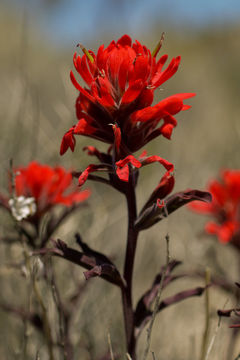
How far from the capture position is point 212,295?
2.04m

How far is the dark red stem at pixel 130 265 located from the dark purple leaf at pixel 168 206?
0.9 inches

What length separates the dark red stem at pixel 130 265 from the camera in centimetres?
82

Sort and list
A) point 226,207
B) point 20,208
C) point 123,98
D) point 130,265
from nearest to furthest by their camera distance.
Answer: point 123,98
point 130,265
point 20,208
point 226,207

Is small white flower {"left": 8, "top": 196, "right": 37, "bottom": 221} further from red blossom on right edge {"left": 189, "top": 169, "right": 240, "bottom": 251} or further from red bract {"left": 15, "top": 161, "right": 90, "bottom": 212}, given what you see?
red blossom on right edge {"left": 189, "top": 169, "right": 240, "bottom": 251}

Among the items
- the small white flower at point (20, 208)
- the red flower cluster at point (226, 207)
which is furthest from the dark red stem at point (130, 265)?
the red flower cluster at point (226, 207)

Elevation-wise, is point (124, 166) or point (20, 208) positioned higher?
point (124, 166)

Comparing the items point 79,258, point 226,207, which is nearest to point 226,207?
point 226,207

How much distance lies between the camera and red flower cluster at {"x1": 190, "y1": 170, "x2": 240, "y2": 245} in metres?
1.31

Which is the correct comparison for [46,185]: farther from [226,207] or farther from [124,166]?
[226,207]

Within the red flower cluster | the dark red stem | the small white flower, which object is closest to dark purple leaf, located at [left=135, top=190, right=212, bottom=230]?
the dark red stem

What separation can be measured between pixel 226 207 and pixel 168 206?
0.62 m

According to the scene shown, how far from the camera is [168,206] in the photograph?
2.64 feet

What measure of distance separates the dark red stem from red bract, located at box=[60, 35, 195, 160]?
3.6 inches

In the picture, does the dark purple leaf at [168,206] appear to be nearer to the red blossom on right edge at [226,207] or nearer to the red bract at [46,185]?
the red bract at [46,185]
